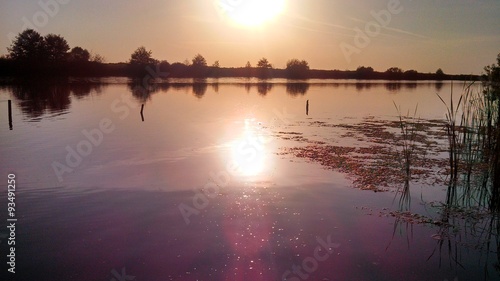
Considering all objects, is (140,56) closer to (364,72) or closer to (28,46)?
(28,46)

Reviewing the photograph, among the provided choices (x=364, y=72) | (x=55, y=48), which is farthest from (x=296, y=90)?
(x=364, y=72)

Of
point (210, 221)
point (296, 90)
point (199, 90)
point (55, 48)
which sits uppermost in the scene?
point (55, 48)

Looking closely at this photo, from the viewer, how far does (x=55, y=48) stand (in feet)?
359

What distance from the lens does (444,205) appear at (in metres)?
12.5

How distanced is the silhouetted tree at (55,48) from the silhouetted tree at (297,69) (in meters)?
105

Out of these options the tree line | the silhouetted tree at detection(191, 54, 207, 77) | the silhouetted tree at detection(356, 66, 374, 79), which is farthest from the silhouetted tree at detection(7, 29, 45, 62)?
the silhouetted tree at detection(356, 66, 374, 79)

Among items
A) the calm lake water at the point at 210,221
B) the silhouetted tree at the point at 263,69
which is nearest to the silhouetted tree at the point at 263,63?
the silhouetted tree at the point at 263,69

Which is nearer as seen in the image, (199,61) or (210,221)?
(210,221)

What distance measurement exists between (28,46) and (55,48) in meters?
7.07

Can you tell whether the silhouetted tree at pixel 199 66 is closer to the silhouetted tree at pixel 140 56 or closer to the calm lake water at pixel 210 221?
the silhouetted tree at pixel 140 56

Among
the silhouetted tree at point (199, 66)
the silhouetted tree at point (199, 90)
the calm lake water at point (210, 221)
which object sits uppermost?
the silhouetted tree at point (199, 66)

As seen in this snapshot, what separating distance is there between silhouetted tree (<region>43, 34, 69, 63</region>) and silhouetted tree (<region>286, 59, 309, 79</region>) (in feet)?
345

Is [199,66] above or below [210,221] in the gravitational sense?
above

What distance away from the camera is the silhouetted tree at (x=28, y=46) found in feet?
339
